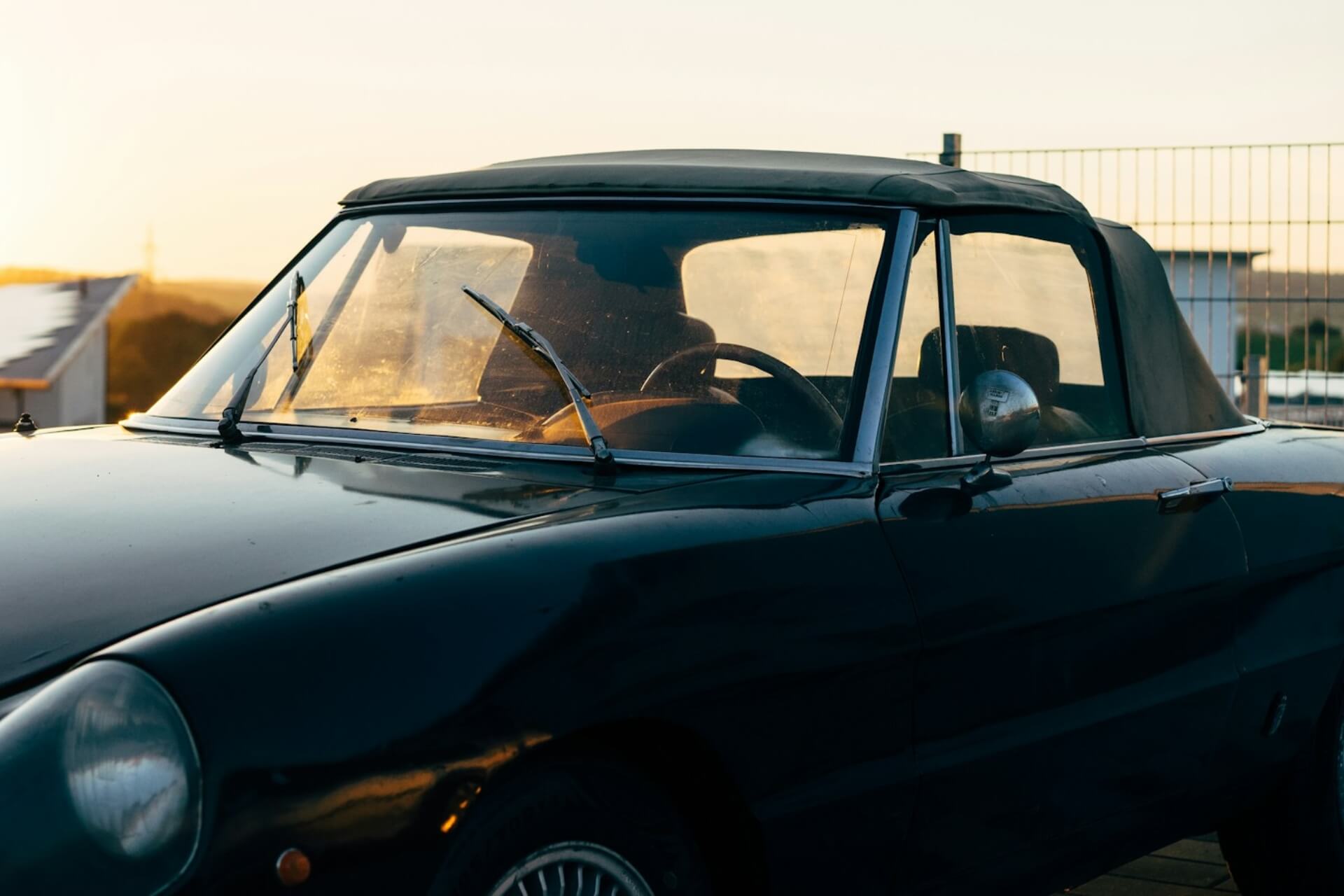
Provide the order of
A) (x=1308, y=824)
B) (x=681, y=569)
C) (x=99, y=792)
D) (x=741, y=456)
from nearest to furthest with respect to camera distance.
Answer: (x=99, y=792) → (x=681, y=569) → (x=741, y=456) → (x=1308, y=824)

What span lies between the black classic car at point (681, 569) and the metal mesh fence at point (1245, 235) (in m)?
6.91

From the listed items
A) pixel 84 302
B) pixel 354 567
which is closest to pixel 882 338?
pixel 354 567

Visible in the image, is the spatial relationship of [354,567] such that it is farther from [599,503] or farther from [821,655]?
[821,655]

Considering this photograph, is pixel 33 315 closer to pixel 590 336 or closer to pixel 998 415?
pixel 590 336

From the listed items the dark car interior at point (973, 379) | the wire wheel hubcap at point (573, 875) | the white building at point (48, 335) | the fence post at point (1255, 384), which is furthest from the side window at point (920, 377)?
the white building at point (48, 335)

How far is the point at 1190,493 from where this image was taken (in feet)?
12.1

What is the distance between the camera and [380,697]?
83.4 inches

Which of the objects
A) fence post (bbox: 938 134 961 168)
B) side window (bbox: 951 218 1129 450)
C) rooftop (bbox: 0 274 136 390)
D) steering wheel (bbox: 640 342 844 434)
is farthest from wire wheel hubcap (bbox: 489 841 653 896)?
rooftop (bbox: 0 274 136 390)

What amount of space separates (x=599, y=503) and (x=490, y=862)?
2.25ft

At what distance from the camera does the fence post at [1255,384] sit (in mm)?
11477

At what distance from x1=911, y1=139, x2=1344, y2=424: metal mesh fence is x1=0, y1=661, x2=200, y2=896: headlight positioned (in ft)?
30.1

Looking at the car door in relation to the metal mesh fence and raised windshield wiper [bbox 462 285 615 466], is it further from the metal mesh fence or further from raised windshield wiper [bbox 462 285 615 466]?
the metal mesh fence

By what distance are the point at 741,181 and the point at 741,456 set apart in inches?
25.0

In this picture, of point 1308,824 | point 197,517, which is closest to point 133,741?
point 197,517
